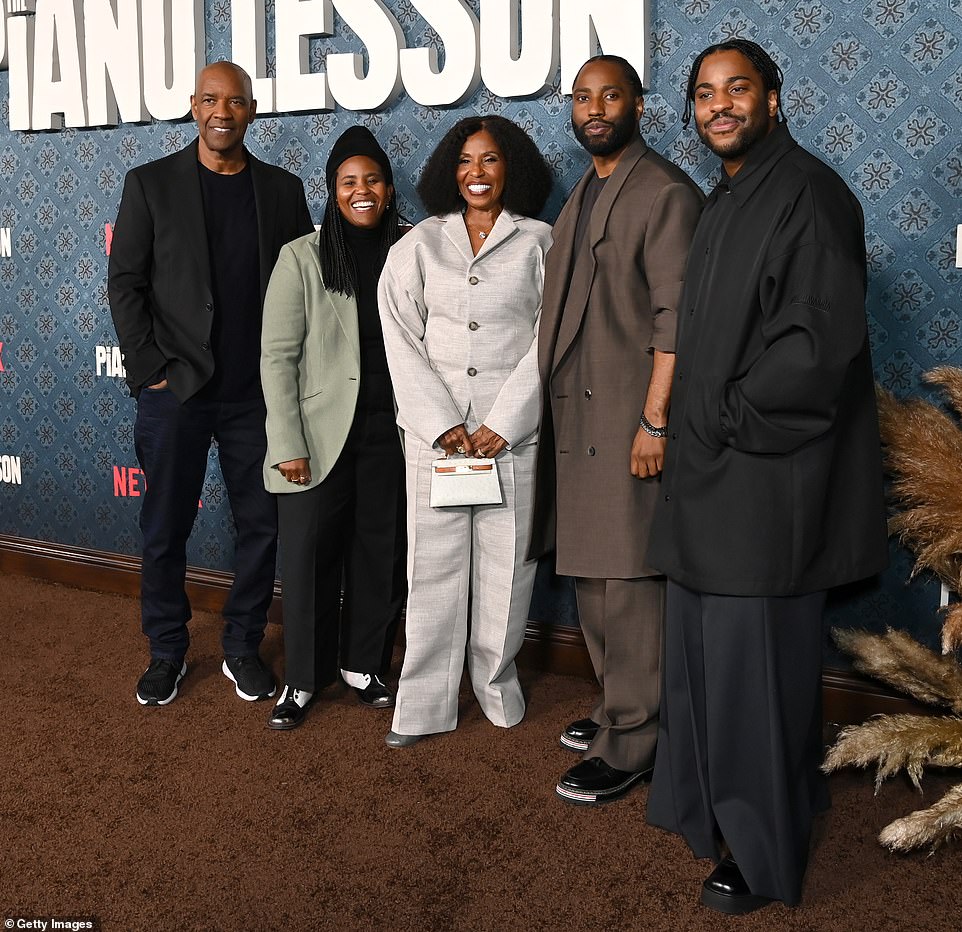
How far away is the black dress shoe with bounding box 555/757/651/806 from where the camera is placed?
2.53 metres

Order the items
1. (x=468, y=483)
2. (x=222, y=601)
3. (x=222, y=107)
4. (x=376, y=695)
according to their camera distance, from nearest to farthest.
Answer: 1. (x=468, y=483)
2. (x=222, y=107)
3. (x=376, y=695)
4. (x=222, y=601)

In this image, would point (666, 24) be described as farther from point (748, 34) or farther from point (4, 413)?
point (4, 413)

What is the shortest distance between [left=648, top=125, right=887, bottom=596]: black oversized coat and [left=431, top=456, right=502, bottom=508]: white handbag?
63cm

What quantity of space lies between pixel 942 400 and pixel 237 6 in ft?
8.38

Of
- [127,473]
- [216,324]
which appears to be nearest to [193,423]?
[216,324]

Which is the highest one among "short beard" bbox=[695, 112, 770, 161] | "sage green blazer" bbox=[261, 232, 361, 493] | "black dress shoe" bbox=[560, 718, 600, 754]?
"short beard" bbox=[695, 112, 770, 161]

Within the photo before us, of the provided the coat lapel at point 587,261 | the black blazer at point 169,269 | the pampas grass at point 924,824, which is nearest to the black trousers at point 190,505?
the black blazer at point 169,269

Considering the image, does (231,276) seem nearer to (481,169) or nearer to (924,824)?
(481,169)

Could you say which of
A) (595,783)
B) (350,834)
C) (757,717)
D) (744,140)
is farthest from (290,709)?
(744,140)

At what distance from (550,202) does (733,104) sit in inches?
45.6

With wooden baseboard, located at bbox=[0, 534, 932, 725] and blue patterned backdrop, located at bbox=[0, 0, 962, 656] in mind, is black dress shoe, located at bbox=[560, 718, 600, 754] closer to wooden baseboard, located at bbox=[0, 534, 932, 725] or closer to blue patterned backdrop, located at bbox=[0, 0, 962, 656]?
wooden baseboard, located at bbox=[0, 534, 932, 725]

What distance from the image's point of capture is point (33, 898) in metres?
2.14

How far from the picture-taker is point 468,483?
2672mm

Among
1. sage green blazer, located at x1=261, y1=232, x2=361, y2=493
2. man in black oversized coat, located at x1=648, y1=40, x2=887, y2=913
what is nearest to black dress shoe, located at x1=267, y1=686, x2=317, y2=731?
sage green blazer, located at x1=261, y1=232, x2=361, y2=493
